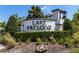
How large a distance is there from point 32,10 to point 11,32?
0.39 metres

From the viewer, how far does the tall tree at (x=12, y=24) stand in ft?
12.0

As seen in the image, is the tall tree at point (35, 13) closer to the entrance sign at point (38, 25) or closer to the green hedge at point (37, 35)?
the entrance sign at point (38, 25)

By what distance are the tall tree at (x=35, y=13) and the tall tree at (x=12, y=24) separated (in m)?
0.18

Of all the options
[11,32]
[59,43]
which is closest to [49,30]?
[59,43]

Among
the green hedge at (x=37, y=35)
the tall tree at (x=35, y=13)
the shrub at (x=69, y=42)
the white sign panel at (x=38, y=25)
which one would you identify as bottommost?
the shrub at (x=69, y=42)

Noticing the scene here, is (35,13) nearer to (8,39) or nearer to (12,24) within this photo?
(12,24)

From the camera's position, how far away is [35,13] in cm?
371

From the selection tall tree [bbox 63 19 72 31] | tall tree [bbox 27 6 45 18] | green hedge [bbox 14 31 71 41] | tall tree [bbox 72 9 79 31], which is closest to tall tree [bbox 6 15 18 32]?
green hedge [bbox 14 31 71 41]

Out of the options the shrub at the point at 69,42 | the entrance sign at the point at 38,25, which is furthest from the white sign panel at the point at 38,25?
the shrub at the point at 69,42

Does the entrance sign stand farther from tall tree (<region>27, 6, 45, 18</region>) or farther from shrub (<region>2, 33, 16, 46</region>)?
shrub (<region>2, 33, 16, 46</region>)
